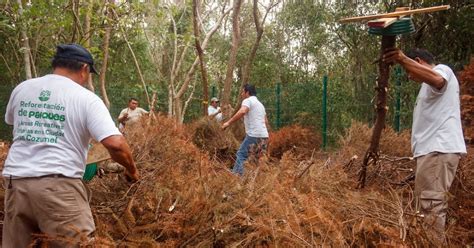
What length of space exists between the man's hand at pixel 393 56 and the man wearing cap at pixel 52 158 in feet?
7.65

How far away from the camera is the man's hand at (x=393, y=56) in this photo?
13.3ft

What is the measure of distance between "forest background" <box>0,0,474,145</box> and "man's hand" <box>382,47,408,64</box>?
8.19 feet

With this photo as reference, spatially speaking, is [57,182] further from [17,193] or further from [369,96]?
[369,96]

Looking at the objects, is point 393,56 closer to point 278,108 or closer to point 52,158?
point 52,158

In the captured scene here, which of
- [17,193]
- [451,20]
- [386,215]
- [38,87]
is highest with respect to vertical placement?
→ [451,20]

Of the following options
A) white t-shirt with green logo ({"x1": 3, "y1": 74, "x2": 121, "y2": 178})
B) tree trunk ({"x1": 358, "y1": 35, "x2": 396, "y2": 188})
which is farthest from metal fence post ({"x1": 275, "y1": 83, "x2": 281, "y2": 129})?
white t-shirt with green logo ({"x1": 3, "y1": 74, "x2": 121, "y2": 178})

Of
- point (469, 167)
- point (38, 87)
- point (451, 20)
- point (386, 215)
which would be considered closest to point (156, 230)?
point (38, 87)

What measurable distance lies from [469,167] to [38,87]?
428 centimetres

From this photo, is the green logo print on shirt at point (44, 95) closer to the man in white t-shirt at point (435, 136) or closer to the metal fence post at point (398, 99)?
the man in white t-shirt at point (435, 136)

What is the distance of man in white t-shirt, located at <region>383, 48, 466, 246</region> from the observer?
412 cm

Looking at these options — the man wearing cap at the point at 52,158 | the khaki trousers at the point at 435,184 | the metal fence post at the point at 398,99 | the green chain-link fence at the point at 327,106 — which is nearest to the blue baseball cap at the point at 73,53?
the man wearing cap at the point at 52,158

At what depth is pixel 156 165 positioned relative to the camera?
191 inches

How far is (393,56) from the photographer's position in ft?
13.4

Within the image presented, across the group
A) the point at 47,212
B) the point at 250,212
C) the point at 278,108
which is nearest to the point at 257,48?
the point at 278,108
